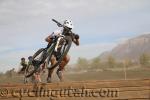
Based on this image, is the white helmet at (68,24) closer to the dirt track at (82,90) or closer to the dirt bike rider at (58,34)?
the dirt bike rider at (58,34)

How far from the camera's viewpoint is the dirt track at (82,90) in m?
11.0

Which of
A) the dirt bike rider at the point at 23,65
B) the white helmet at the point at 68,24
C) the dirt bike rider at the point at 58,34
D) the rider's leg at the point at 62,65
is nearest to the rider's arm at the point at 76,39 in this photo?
the dirt bike rider at the point at 58,34

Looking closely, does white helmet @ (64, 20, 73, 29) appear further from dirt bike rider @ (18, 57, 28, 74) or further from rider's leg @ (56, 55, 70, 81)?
dirt bike rider @ (18, 57, 28, 74)

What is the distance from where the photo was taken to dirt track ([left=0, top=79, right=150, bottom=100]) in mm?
10992

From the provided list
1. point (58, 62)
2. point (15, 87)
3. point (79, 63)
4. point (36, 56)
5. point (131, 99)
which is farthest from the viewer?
point (79, 63)

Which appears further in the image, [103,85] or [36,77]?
[36,77]

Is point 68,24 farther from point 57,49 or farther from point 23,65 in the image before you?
point 23,65

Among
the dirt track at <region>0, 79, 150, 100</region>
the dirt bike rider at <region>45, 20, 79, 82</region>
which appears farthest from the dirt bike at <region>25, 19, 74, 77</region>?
the dirt track at <region>0, 79, 150, 100</region>

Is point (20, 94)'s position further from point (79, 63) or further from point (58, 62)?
point (79, 63)

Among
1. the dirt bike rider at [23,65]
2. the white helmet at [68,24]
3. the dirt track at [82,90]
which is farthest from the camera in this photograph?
the dirt bike rider at [23,65]

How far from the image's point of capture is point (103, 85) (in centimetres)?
1152

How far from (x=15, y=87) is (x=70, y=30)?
111 inches

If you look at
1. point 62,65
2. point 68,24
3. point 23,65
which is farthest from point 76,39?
point 23,65

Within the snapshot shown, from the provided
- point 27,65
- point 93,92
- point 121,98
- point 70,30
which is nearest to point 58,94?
point 93,92
